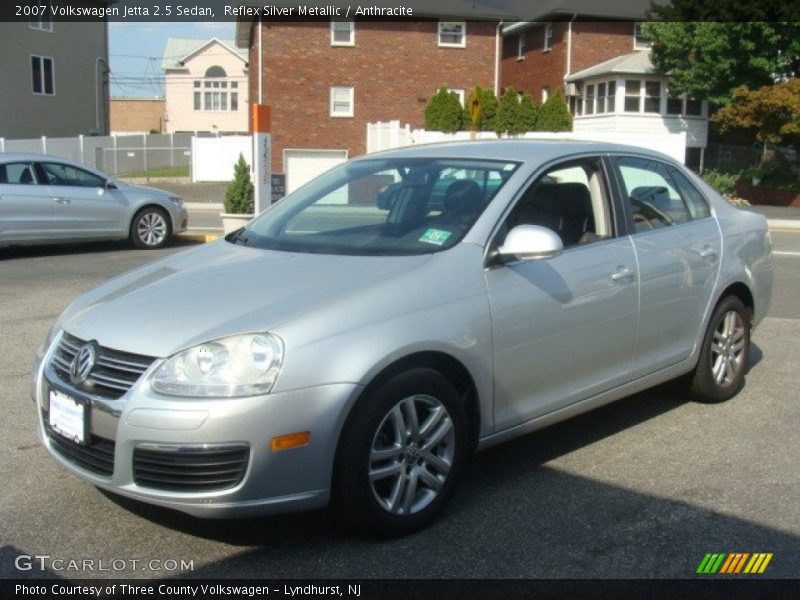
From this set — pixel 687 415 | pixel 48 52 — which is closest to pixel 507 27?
pixel 48 52

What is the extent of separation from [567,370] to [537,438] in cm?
82

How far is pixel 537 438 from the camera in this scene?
17.5 feet

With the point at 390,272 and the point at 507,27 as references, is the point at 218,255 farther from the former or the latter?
the point at 507,27

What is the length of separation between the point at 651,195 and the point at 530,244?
166 centimetres

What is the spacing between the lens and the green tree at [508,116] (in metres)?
33.4

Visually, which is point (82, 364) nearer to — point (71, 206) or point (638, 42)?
point (71, 206)

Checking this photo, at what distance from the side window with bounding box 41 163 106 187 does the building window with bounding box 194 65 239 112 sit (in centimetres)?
6571

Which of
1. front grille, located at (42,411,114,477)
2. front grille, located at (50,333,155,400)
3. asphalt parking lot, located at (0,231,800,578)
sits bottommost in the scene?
asphalt parking lot, located at (0,231,800,578)

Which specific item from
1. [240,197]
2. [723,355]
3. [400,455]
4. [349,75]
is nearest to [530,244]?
[400,455]

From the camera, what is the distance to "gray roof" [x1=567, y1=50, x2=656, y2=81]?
36.6m

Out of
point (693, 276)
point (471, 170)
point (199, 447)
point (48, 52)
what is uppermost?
point (48, 52)

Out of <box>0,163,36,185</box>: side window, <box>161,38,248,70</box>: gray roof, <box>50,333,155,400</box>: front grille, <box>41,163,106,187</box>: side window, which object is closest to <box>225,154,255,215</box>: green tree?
<box>41,163,106,187</box>: side window

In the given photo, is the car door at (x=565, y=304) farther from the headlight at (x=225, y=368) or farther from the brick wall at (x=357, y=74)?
the brick wall at (x=357, y=74)

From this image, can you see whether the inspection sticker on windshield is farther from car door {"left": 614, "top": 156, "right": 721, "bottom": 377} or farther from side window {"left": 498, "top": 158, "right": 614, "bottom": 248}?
car door {"left": 614, "top": 156, "right": 721, "bottom": 377}
